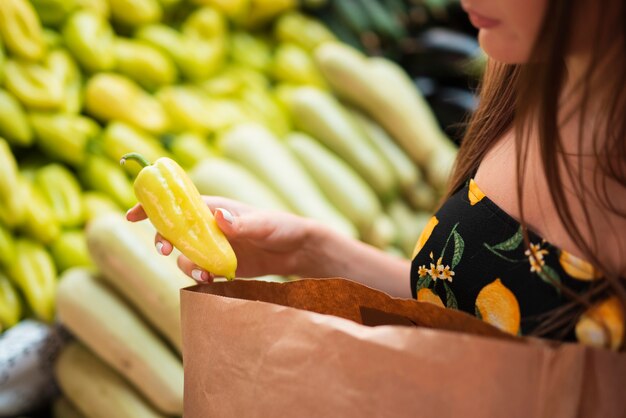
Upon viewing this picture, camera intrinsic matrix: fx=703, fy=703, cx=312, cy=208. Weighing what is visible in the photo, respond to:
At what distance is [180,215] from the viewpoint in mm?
770

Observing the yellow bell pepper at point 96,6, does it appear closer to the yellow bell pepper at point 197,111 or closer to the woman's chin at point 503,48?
the yellow bell pepper at point 197,111

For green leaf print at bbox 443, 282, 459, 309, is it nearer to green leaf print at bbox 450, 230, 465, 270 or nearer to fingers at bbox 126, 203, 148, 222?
green leaf print at bbox 450, 230, 465, 270

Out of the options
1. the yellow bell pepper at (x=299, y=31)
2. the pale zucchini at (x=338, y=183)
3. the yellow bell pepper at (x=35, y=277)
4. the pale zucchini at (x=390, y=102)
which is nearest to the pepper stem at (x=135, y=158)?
the yellow bell pepper at (x=35, y=277)

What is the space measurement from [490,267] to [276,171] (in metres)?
1.07

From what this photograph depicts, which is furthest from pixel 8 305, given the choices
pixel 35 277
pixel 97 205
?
pixel 97 205

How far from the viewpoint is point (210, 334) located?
0.70m

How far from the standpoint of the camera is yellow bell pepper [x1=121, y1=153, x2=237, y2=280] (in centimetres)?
77

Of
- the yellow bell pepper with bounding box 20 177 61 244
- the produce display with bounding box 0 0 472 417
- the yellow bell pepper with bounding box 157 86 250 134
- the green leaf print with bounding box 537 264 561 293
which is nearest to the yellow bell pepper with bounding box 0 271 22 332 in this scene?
the produce display with bounding box 0 0 472 417

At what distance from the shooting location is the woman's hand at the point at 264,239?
0.85 metres

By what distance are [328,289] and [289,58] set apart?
4.93ft

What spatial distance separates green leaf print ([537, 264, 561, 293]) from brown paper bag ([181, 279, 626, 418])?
0.29 ft

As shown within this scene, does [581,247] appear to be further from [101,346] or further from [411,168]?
[411,168]

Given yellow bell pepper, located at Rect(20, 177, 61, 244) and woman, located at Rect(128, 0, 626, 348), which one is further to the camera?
yellow bell pepper, located at Rect(20, 177, 61, 244)

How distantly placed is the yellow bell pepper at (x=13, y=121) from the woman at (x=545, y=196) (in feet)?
2.57
